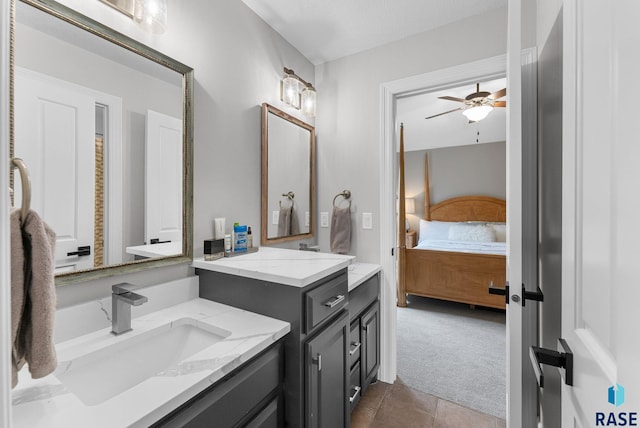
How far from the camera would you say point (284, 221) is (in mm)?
2023

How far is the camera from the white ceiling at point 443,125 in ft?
12.3

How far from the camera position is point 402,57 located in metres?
2.03

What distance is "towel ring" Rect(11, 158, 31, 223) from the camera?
1.31 ft

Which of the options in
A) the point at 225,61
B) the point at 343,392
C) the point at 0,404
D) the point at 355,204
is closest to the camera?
the point at 0,404

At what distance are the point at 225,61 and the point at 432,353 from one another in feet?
8.77

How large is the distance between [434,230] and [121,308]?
15.9ft

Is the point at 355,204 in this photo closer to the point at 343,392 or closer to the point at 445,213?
the point at 343,392

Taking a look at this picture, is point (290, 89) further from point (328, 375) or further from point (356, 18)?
point (328, 375)

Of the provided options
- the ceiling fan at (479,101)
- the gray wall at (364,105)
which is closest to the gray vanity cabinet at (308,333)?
the gray wall at (364,105)

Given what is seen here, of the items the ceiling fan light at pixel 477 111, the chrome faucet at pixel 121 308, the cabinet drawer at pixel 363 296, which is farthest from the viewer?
the ceiling fan light at pixel 477 111

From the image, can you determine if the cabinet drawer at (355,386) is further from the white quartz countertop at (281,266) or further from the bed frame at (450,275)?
the bed frame at (450,275)

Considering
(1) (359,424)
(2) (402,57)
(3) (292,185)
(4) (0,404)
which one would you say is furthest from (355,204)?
(4) (0,404)

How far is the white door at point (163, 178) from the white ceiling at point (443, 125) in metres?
3.06

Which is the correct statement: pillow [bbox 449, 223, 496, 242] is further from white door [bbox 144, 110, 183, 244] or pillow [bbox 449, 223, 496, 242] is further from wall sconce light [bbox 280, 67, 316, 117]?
white door [bbox 144, 110, 183, 244]
